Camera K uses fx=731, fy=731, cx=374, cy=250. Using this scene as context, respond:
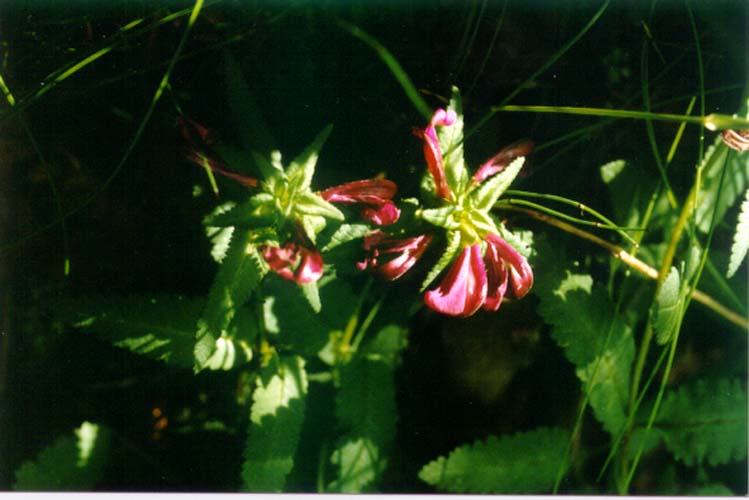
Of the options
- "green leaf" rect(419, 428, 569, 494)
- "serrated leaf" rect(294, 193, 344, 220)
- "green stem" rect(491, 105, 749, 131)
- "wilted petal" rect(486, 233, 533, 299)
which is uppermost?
"green stem" rect(491, 105, 749, 131)

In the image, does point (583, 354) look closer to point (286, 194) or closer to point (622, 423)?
point (622, 423)

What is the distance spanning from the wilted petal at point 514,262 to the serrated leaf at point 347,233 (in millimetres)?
193

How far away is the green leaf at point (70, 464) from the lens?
133 centimetres

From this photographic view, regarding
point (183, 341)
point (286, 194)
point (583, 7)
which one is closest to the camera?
point (286, 194)

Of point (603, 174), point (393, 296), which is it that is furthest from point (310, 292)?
point (603, 174)

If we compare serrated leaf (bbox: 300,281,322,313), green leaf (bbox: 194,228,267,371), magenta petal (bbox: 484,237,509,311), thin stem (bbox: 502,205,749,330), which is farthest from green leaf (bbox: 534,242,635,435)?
green leaf (bbox: 194,228,267,371)

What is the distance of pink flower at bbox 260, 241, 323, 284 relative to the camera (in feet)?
3.65

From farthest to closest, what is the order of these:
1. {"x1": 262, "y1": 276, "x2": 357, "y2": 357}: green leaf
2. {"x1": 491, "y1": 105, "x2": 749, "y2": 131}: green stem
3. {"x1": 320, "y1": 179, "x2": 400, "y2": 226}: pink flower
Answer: {"x1": 262, "y1": 276, "x2": 357, "y2": 357}: green leaf
{"x1": 320, "y1": 179, "x2": 400, "y2": 226}: pink flower
{"x1": 491, "y1": 105, "x2": 749, "y2": 131}: green stem

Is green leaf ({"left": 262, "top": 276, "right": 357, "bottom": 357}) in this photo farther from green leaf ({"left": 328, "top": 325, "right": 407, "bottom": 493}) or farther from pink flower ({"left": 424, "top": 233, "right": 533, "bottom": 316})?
pink flower ({"left": 424, "top": 233, "right": 533, "bottom": 316})

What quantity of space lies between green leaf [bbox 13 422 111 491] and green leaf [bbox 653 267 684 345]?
1.04 metres

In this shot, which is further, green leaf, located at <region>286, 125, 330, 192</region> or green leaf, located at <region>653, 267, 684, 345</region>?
green leaf, located at <region>653, 267, 684, 345</region>

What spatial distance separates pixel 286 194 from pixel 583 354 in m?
0.63

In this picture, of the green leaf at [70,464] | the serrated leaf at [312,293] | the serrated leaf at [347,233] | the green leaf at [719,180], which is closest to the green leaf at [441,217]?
the serrated leaf at [347,233]

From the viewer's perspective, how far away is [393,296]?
139 centimetres
